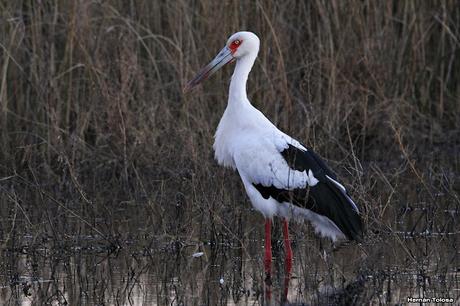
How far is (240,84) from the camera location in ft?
25.3

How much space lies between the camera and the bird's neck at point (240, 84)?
7.65m

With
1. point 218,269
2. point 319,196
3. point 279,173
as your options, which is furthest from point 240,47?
point 218,269

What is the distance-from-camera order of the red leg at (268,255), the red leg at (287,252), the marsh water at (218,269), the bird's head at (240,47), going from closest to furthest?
the marsh water at (218,269) → the red leg at (268,255) → the red leg at (287,252) → the bird's head at (240,47)

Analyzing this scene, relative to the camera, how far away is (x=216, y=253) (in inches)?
287

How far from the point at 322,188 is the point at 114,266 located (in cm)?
133

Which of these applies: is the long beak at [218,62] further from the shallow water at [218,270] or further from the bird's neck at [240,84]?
the shallow water at [218,270]

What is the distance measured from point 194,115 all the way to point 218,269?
9.60ft

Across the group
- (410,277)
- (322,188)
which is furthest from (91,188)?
(410,277)

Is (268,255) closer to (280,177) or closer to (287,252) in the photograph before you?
(287,252)

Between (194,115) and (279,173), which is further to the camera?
(194,115)

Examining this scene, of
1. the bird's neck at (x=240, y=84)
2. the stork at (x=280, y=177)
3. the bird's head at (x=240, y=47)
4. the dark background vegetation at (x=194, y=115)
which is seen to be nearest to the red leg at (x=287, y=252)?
the stork at (x=280, y=177)

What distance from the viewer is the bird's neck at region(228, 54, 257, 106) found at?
7652mm

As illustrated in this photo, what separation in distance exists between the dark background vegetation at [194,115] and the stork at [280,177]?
0.25 metres

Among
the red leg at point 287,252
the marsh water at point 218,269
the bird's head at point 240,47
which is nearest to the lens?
the marsh water at point 218,269
